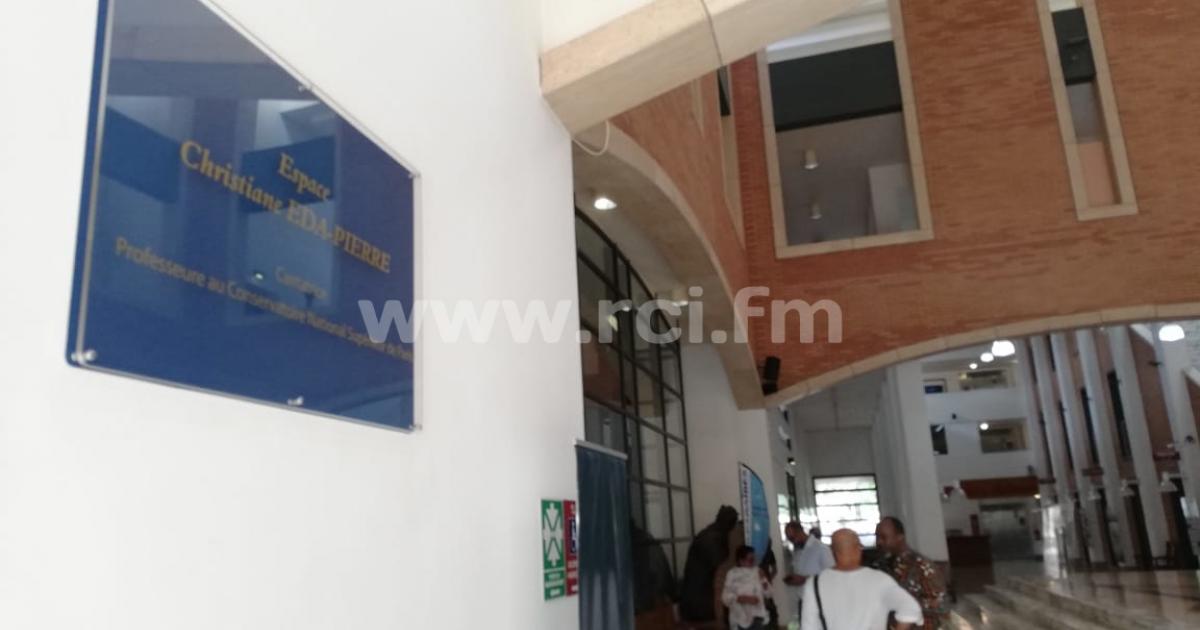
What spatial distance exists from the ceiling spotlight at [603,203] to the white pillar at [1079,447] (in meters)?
22.0

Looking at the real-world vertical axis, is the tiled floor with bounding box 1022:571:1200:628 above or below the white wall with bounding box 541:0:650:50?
below

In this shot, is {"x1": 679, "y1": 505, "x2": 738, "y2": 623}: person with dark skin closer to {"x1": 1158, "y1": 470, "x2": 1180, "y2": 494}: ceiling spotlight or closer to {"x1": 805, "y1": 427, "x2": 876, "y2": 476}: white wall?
{"x1": 1158, "y1": 470, "x2": 1180, "y2": 494}: ceiling spotlight

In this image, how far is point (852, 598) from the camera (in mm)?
3844

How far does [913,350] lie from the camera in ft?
38.8

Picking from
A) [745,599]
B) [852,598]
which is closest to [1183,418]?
[745,599]

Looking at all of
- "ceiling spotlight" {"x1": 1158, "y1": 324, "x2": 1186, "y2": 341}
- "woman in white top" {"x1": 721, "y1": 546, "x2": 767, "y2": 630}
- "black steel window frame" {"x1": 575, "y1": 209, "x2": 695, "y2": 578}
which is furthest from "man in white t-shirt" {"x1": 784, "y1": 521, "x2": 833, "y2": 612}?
"ceiling spotlight" {"x1": 1158, "y1": 324, "x2": 1186, "y2": 341}

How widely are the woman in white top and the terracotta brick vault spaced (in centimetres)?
455

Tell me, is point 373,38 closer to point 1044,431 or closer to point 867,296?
point 867,296

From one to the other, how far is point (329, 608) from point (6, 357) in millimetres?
980

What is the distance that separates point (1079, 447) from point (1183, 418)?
7980 mm

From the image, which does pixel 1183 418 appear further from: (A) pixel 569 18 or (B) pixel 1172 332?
(A) pixel 569 18

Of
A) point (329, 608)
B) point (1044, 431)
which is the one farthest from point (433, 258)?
point (1044, 431)

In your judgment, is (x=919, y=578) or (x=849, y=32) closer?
(x=919, y=578)

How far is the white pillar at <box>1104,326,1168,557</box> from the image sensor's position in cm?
2112
